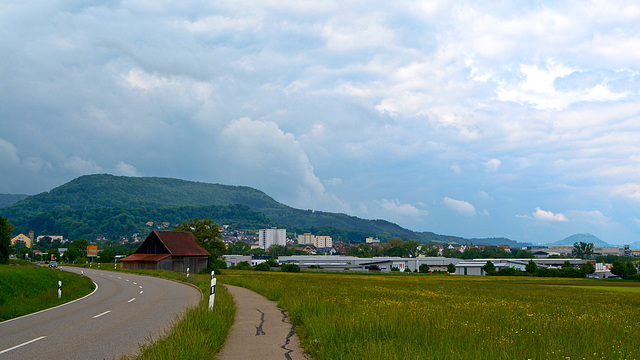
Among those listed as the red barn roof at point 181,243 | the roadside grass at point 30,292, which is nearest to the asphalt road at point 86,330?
the roadside grass at point 30,292

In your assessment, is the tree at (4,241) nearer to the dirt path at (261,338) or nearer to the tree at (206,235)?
the tree at (206,235)

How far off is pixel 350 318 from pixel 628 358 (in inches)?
243

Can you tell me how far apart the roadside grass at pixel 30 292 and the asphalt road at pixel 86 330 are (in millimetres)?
863

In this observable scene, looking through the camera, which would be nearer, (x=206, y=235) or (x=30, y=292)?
(x=30, y=292)

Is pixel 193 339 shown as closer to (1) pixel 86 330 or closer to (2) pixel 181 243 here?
(1) pixel 86 330

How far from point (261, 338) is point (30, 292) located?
18164 mm

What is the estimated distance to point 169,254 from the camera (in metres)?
72.6

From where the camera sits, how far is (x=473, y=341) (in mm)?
9594

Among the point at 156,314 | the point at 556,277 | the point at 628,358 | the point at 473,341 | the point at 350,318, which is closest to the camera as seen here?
the point at 628,358

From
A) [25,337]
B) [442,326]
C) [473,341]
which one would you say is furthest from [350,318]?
[25,337]

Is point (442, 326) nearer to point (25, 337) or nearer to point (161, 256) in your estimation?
point (25, 337)

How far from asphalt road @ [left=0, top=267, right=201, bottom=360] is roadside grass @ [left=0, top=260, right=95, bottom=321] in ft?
2.83

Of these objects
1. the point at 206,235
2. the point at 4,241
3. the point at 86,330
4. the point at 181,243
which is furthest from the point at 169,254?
the point at 86,330

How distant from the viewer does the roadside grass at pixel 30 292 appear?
2002 centimetres
